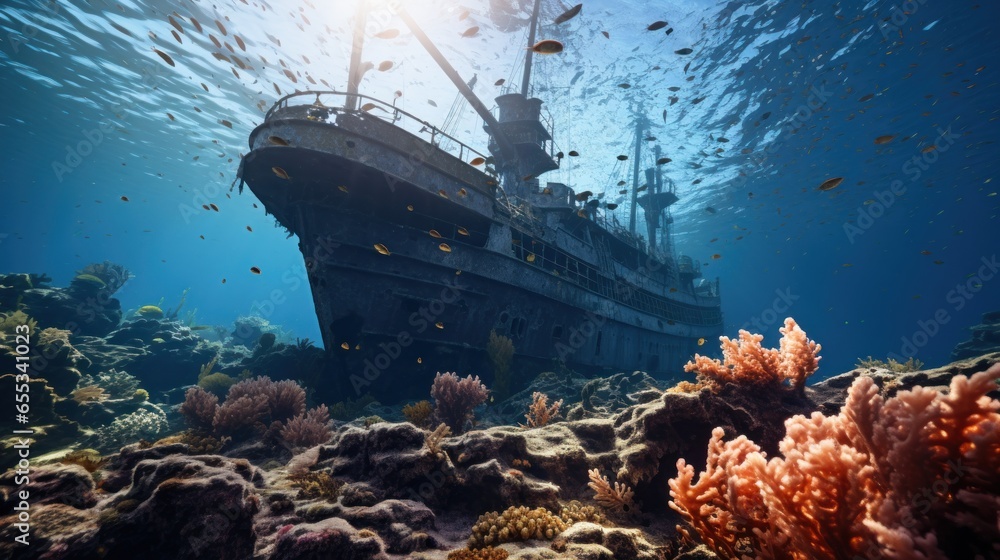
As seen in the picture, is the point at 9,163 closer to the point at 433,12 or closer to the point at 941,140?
the point at 433,12

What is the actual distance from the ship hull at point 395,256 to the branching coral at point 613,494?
6.11 m

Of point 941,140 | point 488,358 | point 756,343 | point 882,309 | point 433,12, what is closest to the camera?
point 756,343

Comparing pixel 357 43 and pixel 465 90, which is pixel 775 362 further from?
pixel 465 90

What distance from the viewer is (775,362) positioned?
4527 millimetres

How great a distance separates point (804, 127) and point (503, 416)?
97.4ft

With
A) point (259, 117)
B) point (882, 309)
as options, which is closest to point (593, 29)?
point (259, 117)

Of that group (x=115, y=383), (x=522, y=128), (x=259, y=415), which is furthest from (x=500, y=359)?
(x=115, y=383)

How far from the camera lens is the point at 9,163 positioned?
140ft

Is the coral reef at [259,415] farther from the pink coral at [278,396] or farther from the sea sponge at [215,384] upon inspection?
the sea sponge at [215,384]

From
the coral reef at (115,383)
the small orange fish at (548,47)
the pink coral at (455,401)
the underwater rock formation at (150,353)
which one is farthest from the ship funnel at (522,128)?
the underwater rock formation at (150,353)

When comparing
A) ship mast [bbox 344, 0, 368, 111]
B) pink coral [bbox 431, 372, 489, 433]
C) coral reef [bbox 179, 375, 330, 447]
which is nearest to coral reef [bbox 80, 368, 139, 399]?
coral reef [bbox 179, 375, 330, 447]

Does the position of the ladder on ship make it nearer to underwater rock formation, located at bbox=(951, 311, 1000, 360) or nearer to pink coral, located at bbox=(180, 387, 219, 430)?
pink coral, located at bbox=(180, 387, 219, 430)

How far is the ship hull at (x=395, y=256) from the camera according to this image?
369 inches

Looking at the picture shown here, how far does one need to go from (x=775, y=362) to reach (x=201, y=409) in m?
10.0
